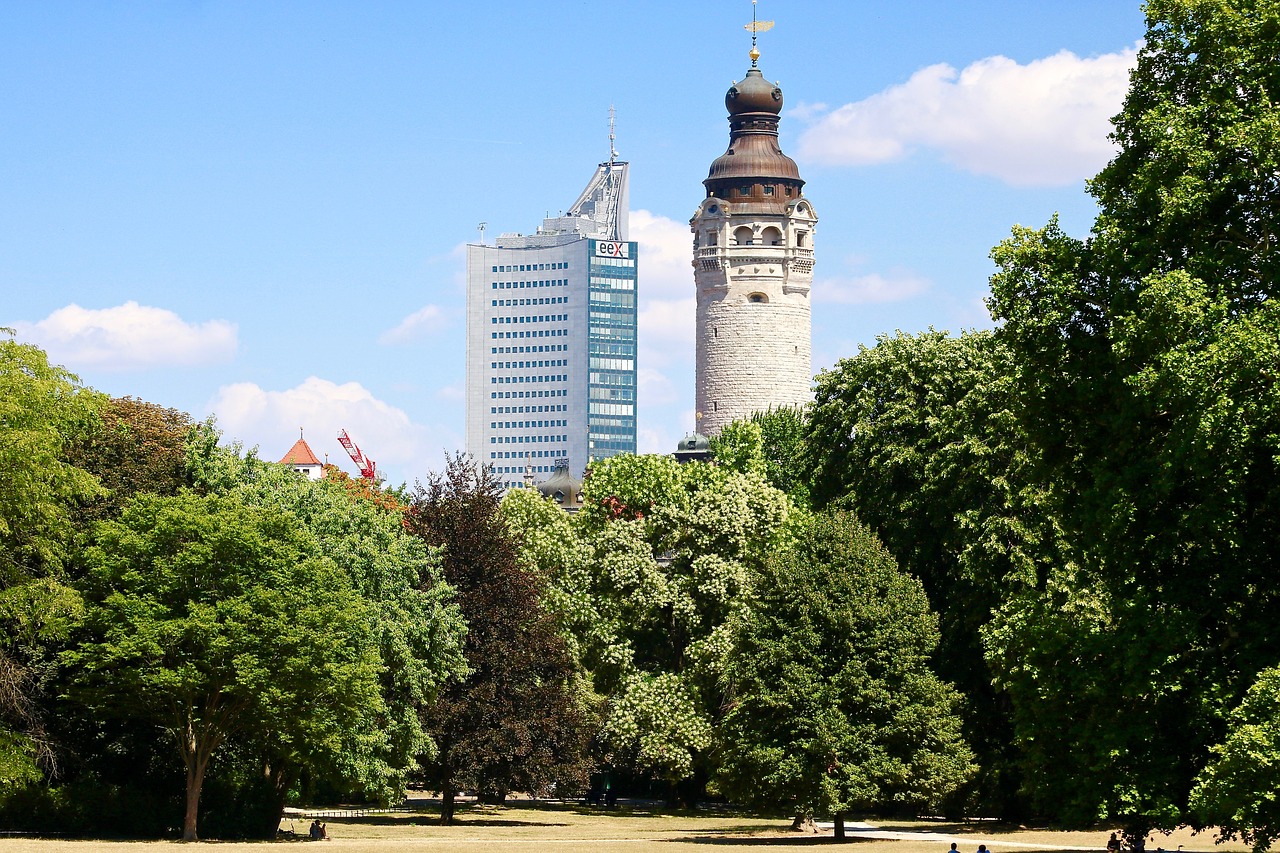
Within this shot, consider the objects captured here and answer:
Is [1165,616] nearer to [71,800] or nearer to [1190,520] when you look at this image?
[1190,520]

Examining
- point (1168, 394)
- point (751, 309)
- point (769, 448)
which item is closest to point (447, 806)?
point (1168, 394)

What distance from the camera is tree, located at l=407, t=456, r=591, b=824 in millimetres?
58312

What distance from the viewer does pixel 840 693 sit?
161ft

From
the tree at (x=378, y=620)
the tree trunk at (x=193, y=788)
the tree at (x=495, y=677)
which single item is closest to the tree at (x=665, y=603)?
the tree at (x=495, y=677)

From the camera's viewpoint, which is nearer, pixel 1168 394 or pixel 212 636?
A: pixel 1168 394

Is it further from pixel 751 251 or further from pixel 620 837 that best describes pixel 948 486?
pixel 751 251

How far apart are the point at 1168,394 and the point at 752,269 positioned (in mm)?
147684

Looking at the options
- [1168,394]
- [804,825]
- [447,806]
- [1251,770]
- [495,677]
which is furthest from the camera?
[447,806]

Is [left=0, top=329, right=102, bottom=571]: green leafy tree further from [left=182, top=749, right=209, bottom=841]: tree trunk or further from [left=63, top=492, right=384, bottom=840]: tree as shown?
[left=182, top=749, right=209, bottom=841]: tree trunk

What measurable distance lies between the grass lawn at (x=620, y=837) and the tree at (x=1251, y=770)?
57.3ft

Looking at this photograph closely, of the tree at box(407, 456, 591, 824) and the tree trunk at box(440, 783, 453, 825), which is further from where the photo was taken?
the tree trunk at box(440, 783, 453, 825)

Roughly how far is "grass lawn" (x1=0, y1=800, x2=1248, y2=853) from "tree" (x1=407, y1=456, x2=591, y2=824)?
1897 millimetres

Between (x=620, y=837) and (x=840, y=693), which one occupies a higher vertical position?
(x=840, y=693)

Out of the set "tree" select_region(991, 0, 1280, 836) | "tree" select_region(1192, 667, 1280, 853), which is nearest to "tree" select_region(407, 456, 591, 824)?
"tree" select_region(991, 0, 1280, 836)
